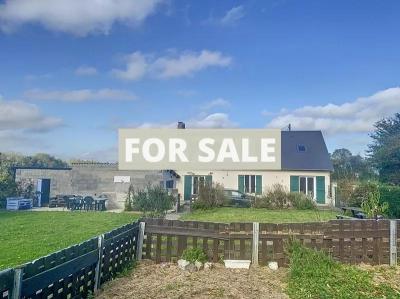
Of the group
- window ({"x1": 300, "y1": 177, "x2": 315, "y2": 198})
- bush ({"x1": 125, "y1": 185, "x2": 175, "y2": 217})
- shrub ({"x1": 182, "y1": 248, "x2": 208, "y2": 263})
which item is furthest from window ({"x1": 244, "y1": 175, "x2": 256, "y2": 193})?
shrub ({"x1": 182, "y1": 248, "x2": 208, "y2": 263})

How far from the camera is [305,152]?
25984 millimetres

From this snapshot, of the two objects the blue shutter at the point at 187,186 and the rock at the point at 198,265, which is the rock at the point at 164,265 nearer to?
the rock at the point at 198,265

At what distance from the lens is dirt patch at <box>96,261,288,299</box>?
4.74 meters

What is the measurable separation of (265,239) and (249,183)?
18.4 meters

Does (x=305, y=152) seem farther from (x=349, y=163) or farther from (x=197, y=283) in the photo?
(x=349, y=163)

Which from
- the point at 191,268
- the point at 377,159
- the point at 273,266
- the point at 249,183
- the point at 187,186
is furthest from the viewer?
the point at 377,159

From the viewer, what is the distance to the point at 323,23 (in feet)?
36.6

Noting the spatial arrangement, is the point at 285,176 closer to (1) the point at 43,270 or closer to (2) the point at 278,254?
(2) the point at 278,254

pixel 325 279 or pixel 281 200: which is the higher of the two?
pixel 281 200

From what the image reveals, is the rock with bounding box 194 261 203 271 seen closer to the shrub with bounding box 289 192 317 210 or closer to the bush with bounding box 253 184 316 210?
the bush with bounding box 253 184 316 210

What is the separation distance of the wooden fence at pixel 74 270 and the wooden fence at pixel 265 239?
2.16 feet

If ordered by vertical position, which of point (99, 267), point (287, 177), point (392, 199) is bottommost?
point (99, 267)

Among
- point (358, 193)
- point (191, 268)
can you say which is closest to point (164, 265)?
point (191, 268)

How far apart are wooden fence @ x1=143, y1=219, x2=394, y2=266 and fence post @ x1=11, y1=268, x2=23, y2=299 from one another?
3.85 meters
